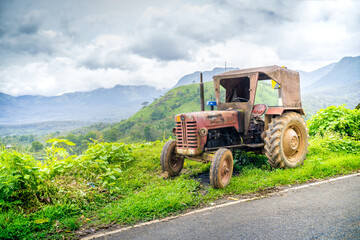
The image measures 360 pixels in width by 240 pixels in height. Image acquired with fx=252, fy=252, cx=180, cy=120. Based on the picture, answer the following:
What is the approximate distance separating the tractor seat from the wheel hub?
0.86 metres

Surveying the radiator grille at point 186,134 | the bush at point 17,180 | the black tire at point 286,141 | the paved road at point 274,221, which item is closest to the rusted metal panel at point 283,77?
the black tire at point 286,141

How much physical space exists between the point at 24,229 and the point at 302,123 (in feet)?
22.7

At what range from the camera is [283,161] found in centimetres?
641

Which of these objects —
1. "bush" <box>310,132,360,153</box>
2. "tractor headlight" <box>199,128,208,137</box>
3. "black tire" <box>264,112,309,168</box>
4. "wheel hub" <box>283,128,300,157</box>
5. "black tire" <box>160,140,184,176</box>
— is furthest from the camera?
"bush" <box>310,132,360,153</box>

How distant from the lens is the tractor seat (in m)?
6.68

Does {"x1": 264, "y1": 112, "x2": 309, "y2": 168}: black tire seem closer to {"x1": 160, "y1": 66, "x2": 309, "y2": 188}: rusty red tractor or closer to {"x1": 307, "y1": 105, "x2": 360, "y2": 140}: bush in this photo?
{"x1": 160, "y1": 66, "x2": 309, "y2": 188}: rusty red tractor

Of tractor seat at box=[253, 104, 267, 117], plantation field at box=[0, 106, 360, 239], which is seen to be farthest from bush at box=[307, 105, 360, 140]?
tractor seat at box=[253, 104, 267, 117]

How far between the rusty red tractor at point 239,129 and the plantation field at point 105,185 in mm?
443

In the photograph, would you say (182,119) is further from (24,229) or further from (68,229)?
(24,229)

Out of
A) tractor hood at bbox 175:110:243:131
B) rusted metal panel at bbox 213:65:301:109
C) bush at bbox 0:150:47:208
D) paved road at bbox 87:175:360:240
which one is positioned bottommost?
paved road at bbox 87:175:360:240

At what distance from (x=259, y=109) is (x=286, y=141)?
1.09 meters

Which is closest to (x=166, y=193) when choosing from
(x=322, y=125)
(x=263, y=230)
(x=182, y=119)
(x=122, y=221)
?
(x=122, y=221)

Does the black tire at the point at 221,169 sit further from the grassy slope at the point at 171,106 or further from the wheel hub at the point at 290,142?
the grassy slope at the point at 171,106

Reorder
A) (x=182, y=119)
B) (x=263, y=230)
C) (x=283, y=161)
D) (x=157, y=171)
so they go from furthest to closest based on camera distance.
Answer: (x=157, y=171) → (x=283, y=161) → (x=182, y=119) → (x=263, y=230)
